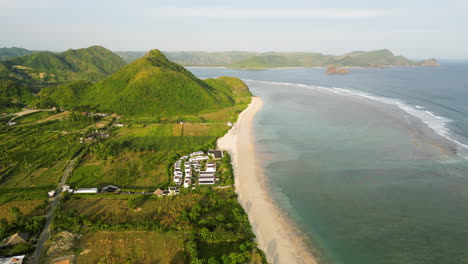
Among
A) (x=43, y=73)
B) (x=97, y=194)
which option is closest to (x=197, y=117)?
(x=97, y=194)

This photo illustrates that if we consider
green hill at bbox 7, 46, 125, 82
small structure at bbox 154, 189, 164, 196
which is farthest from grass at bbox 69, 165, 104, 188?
green hill at bbox 7, 46, 125, 82

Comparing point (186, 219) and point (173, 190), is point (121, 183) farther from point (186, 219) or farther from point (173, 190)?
point (186, 219)

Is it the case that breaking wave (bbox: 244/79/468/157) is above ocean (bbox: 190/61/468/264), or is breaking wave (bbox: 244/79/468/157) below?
above

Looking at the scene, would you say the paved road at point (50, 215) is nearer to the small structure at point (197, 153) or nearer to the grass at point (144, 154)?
the grass at point (144, 154)

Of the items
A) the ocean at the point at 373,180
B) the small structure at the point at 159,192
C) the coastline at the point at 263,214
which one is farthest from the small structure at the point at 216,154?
the small structure at the point at 159,192

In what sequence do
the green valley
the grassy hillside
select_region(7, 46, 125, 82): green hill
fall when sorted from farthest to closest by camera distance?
1. select_region(7, 46, 125, 82): green hill
2. the grassy hillside
3. the green valley

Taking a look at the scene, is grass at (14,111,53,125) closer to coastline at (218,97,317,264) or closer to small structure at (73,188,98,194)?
small structure at (73,188,98,194)

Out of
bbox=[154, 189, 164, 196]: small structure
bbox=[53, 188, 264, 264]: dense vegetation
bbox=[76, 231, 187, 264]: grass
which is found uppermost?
bbox=[154, 189, 164, 196]: small structure
